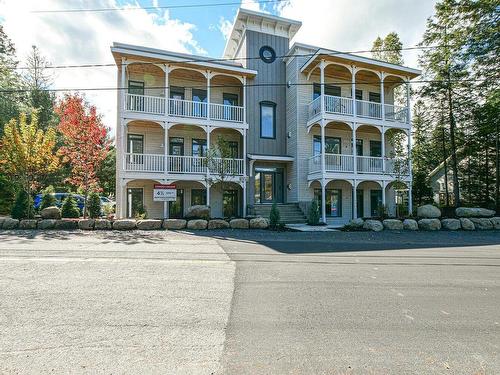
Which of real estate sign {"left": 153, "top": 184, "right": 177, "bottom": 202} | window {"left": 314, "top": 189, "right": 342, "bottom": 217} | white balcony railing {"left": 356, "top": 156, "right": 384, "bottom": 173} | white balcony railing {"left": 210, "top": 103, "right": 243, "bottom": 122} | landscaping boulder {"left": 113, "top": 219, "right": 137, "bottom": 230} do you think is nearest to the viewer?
landscaping boulder {"left": 113, "top": 219, "right": 137, "bottom": 230}

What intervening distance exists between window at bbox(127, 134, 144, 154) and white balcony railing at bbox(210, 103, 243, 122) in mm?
4267

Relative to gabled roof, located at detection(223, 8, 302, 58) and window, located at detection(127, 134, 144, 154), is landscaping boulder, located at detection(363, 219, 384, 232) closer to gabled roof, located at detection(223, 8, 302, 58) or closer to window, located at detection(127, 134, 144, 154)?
window, located at detection(127, 134, 144, 154)

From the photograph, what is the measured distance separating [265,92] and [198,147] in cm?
566

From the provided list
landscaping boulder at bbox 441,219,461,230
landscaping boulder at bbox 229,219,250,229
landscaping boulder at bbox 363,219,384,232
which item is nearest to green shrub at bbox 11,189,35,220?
landscaping boulder at bbox 229,219,250,229

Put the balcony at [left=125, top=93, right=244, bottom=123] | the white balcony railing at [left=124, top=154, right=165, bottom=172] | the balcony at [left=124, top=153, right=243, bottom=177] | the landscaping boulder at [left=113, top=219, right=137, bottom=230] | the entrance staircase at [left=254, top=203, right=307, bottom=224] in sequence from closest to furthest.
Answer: the landscaping boulder at [left=113, top=219, right=137, bottom=230] < the balcony at [left=124, top=153, right=243, bottom=177] < the white balcony railing at [left=124, top=154, right=165, bottom=172] < the balcony at [left=125, top=93, right=244, bottom=123] < the entrance staircase at [left=254, top=203, right=307, bottom=224]

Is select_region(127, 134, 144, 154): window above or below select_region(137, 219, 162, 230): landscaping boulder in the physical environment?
above

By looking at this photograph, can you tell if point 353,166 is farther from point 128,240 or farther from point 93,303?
point 93,303

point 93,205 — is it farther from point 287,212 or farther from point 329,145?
point 329,145

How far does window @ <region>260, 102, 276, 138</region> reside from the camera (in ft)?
64.8

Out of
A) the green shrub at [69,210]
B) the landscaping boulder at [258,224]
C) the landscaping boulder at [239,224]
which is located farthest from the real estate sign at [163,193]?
the green shrub at [69,210]

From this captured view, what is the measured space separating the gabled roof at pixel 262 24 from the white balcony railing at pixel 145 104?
759cm

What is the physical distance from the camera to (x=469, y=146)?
21703 millimetres

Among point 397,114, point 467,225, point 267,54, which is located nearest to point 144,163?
point 267,54

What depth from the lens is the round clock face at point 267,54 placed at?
19.8m
